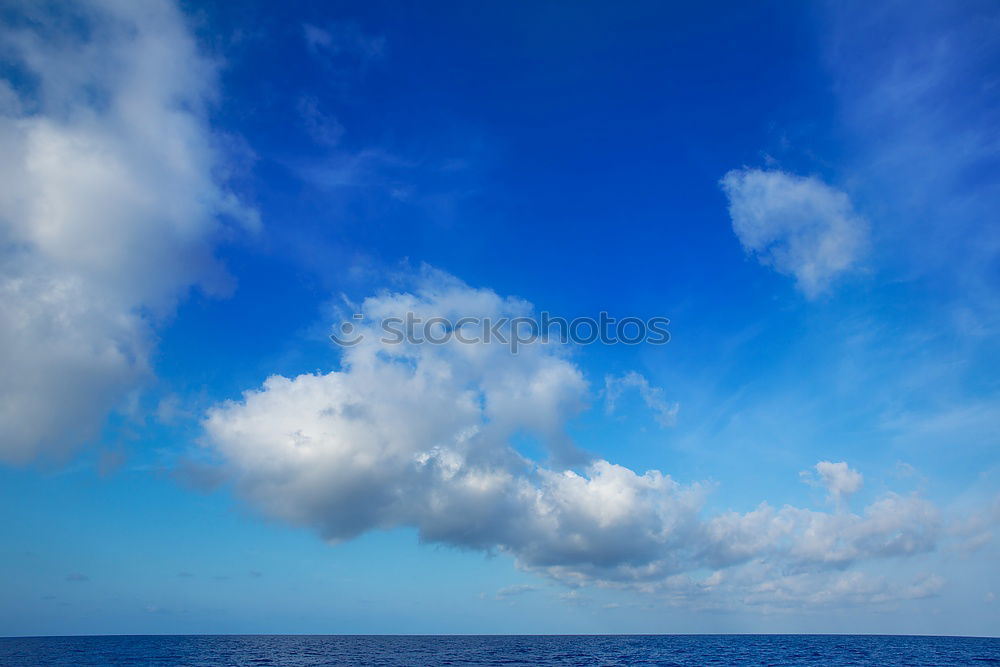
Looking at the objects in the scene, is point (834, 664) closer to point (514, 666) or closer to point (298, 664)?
point (514, 666)

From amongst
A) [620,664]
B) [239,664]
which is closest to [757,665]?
[620,664]

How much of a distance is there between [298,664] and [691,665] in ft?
289

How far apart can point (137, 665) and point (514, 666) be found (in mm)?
86112

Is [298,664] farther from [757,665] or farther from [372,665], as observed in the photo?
[757,665]

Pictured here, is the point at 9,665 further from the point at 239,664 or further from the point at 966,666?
the point at 966,666

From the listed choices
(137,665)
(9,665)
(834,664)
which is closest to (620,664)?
(834,664)

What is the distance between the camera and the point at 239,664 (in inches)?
4921

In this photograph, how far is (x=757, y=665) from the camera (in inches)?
5108

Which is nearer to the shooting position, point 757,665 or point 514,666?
point 514,666

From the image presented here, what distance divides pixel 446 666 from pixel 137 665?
71644mm

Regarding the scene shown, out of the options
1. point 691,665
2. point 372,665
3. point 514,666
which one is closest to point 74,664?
point 372,665

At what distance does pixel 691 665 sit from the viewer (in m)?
124

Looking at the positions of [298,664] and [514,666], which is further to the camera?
[298,664]

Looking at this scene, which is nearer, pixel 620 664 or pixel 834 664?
pixel 620 664
